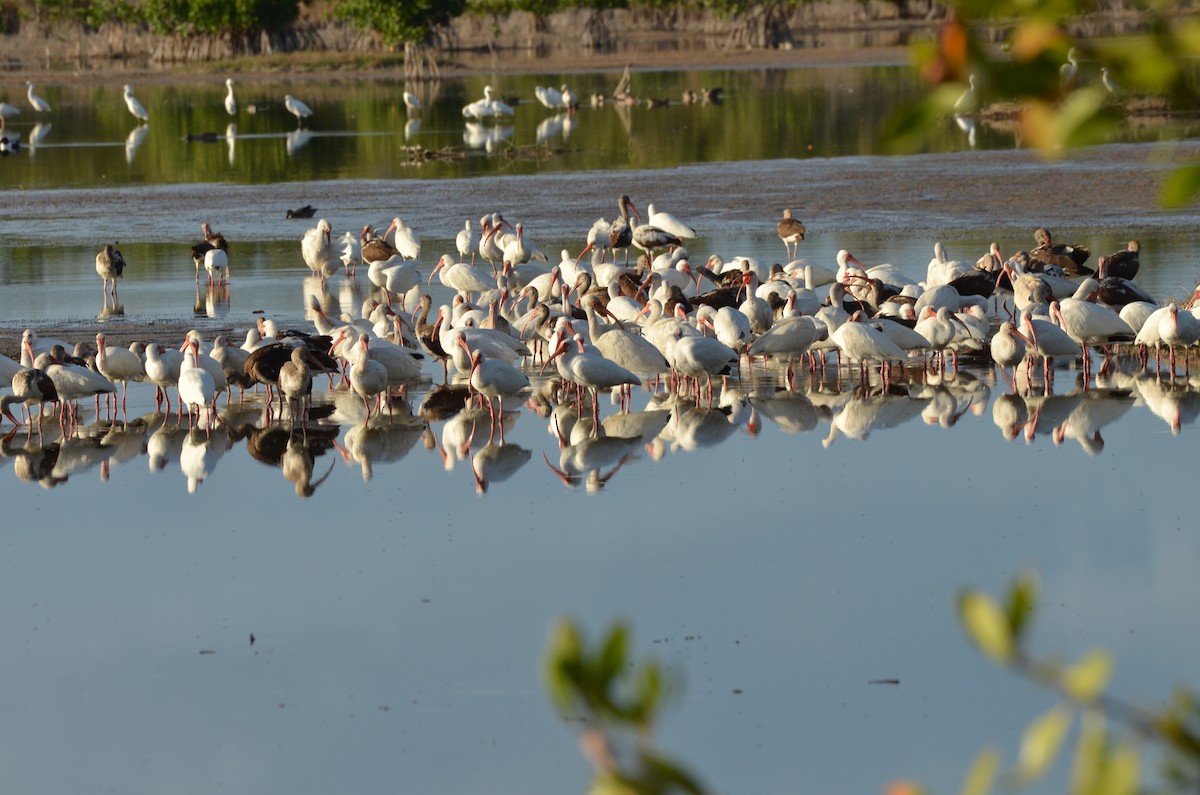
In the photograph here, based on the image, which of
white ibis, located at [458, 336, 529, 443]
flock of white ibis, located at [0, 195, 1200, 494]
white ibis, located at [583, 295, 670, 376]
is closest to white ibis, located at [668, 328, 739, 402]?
flock of white ibis, located at [0, 195, 1200, 494]

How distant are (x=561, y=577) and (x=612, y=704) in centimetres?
652

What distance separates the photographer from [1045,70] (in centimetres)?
172

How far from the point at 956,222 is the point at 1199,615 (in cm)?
1410

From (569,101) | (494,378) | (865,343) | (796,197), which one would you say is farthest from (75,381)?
(569,101)

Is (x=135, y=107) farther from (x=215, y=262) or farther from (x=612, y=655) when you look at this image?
(x=612, y=655)

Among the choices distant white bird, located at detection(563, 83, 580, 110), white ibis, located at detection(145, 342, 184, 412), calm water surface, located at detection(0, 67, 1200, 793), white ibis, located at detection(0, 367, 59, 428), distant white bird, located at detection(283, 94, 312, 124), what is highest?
distant white bird, located at detection(563, 83, 580, 110)

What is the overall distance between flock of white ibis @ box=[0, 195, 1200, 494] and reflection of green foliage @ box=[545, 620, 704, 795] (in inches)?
345

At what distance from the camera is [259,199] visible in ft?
85.8

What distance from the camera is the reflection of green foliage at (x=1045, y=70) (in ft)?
5.58

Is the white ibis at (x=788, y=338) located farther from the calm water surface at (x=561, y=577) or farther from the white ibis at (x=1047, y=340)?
the white ibis at (x=1047, y=340)

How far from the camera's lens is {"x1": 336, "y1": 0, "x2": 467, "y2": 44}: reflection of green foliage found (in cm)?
6178

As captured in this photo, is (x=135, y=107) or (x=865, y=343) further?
(x=135, y=107)

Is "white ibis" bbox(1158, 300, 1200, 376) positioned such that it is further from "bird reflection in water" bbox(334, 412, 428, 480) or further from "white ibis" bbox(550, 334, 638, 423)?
"bird reflection in water" bbox(334, 412, 428, 480)

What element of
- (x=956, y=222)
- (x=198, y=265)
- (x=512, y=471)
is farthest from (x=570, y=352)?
(x=956, y=222)
